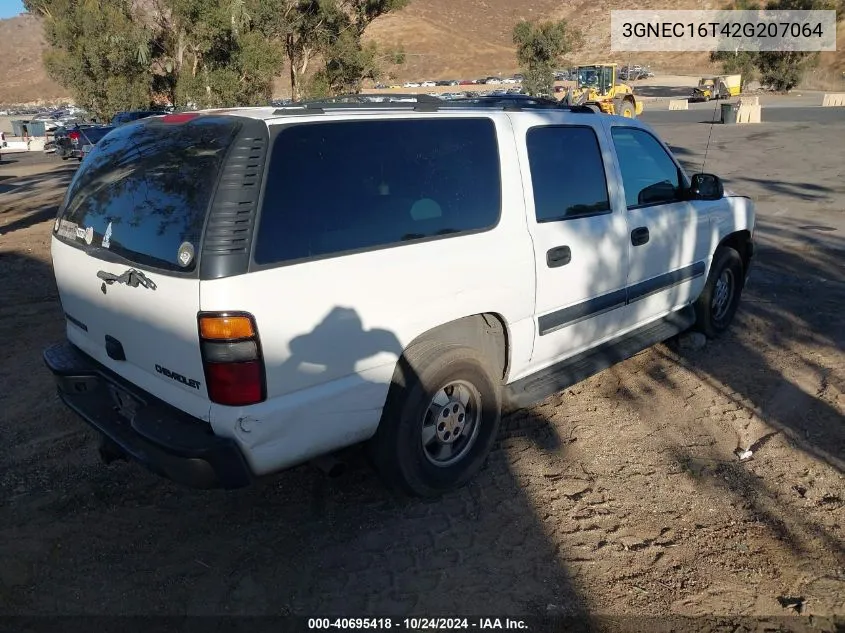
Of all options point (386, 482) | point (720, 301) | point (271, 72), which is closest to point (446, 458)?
point (386, 482)

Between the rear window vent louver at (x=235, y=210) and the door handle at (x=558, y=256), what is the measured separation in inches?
65.3

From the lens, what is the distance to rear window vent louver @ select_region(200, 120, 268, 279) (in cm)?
247

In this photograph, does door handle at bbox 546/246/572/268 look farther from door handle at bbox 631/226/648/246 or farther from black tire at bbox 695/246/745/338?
black tire at bbox 695/246/745/338

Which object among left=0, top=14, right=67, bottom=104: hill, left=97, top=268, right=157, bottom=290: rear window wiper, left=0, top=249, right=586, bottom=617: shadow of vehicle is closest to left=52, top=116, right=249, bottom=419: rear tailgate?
left=97, top=268, right=157, bottom=290: rear window wiper

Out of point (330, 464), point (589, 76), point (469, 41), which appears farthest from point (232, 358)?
point (469, 41)

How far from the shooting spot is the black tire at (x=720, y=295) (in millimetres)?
5195

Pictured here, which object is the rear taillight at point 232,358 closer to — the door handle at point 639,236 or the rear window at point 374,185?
the rear window at point 374,185

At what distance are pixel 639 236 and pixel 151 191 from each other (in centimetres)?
286

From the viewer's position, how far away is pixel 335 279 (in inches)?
106

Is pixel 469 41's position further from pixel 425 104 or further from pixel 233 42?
pixel 425 104

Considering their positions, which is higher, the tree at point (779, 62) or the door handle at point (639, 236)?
the tree at point (779, 62)

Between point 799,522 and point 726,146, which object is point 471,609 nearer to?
point 799,522

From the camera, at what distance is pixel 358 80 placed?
23766 mm

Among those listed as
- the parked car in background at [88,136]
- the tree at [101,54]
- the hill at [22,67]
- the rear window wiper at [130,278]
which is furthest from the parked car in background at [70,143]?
the hill at [22,67]
